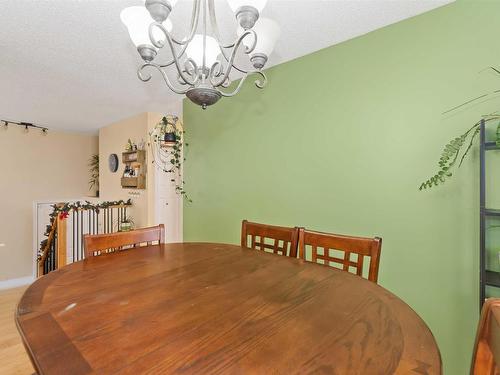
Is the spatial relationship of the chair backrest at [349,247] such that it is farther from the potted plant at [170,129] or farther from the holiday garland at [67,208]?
the holiday garland at [67,208]

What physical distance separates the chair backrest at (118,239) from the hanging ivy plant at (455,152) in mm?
1627

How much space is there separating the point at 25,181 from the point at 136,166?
2.27 meters

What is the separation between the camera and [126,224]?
374 cm

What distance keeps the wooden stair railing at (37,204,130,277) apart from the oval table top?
2776 mm

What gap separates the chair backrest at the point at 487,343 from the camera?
53cm

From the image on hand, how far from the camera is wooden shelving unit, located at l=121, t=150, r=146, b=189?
376 cm

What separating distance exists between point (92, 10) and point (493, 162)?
2.35m

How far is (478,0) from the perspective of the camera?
4.65ft

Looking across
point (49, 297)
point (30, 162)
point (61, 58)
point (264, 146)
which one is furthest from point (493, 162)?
point (30, 162)

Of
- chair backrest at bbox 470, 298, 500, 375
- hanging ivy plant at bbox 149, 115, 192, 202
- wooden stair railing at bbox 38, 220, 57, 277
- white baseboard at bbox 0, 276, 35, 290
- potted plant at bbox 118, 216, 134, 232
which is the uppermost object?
hanging ivy plant at bbox 149, 115, 192, 202

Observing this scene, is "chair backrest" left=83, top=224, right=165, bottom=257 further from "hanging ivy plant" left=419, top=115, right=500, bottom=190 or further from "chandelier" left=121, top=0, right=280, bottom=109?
"hanging ivy plant" left=419, top=115, right=500, bottom=190

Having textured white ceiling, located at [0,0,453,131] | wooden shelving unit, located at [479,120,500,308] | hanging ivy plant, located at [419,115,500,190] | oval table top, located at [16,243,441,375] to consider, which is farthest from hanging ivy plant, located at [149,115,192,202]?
wooden shelving unit, located at [479,120,500,308]

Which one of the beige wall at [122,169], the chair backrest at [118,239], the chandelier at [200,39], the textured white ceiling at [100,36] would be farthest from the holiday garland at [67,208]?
the chandelier at [200,39]

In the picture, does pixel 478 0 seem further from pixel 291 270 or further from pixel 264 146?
pixel 291 270
